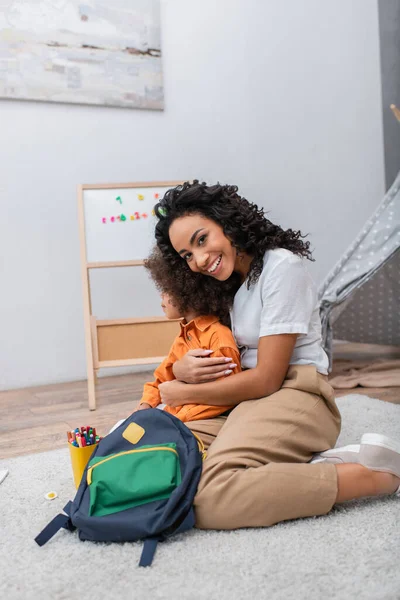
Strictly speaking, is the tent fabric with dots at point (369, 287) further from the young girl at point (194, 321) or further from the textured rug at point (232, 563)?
the textured rug at point (232, 563)

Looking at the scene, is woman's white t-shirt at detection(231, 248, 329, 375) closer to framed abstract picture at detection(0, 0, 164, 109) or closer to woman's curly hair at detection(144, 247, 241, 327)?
woman's curly hair at detection(144, 247, 241, 327)

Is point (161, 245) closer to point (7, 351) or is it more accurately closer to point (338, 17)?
point (7, 351)

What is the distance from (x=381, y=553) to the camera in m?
0.93

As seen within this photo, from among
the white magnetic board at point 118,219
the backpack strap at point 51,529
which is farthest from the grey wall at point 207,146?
the backpack strap at point 51,529

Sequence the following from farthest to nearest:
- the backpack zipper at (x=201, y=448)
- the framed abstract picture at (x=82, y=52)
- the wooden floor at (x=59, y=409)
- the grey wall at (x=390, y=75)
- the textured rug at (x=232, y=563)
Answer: the grey wall at (x=390, y=75)
the framed abstract picture at (x=82, y=52)
the wooden floor at (x=59, y=409)
the backpack zipper at (x=201, y=448)
the textured rug at (x=232, y=563)

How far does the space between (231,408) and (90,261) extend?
1194mm

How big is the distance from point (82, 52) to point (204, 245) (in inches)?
72.8

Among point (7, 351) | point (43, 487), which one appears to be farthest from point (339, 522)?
point (7, 351)

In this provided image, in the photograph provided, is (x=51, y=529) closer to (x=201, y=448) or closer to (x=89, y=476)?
(x=89, y=476)

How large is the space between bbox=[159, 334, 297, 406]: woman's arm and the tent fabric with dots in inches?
47.3

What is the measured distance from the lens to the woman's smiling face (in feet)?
4.09

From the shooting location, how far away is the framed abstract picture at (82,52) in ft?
8.49

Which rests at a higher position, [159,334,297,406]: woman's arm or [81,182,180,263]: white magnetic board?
[81,182,180,263]: white magnetic board

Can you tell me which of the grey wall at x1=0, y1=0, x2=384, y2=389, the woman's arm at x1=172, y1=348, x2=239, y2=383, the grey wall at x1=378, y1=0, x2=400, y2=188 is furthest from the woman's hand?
the grey wall at x1=378, y1=0, x2=400, y2=188
